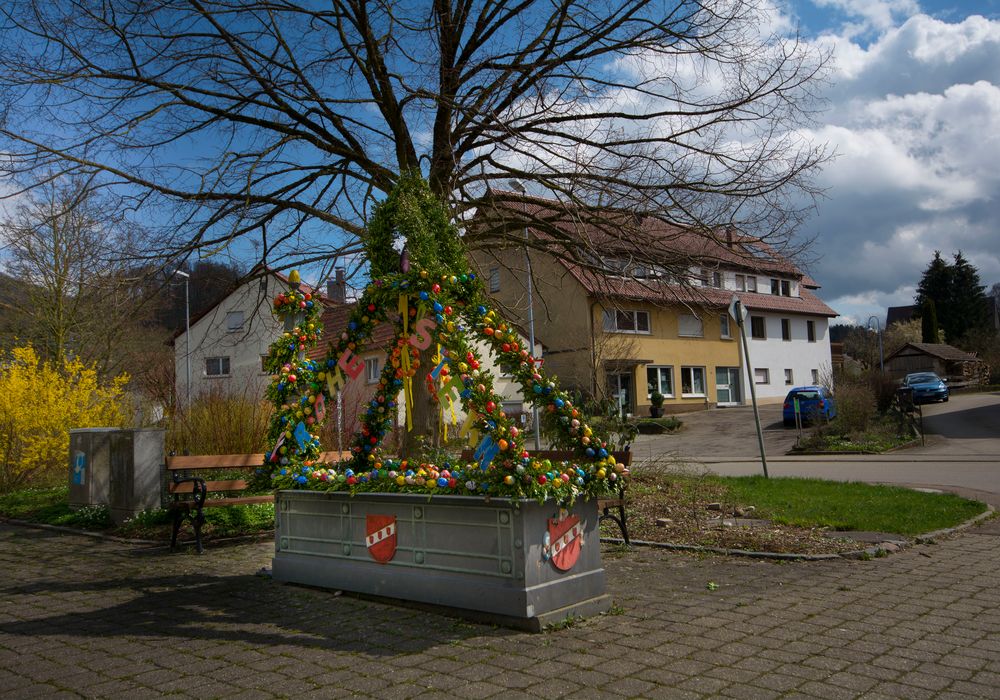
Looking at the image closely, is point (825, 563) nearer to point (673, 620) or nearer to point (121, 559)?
point (673, 620)

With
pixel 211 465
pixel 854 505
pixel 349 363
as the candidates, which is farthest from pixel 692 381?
pixel 349 363

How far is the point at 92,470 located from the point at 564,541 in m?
8.85

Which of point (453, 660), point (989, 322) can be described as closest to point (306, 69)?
point (453, 660)

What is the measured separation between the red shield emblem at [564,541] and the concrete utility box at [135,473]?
7.21 metres

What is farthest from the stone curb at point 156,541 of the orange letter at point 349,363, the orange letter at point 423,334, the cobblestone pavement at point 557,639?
the orange letter at point 423,334

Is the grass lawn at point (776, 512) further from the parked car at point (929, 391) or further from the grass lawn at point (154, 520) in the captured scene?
the parked car at point (929, 391)

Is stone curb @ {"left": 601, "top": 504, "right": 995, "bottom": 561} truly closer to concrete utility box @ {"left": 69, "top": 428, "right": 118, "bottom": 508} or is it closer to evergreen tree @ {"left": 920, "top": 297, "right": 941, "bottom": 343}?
concrete utility box @ {"left": 69, "top": 428, "right": 118, "bottom": 508}

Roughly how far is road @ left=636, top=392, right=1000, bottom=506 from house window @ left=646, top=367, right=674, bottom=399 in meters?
5.51

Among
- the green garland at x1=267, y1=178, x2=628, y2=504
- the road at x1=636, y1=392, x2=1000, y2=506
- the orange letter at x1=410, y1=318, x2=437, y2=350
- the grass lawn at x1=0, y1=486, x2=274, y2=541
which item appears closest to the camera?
the green garland at x1=267, y1=178, x2=628, y2=504

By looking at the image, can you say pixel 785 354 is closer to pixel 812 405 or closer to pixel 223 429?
pixel 812 405

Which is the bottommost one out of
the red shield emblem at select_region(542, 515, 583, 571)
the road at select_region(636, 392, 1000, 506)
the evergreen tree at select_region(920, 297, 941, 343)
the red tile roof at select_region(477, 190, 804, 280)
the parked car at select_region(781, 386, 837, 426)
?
the road at select_region(636, 392, 1000, 506)

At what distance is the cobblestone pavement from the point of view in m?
4.23

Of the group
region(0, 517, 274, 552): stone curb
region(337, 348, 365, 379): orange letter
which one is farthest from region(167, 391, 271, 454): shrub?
region(337, 348, 365, 379): orange letter

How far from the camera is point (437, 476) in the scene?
6020 mm
